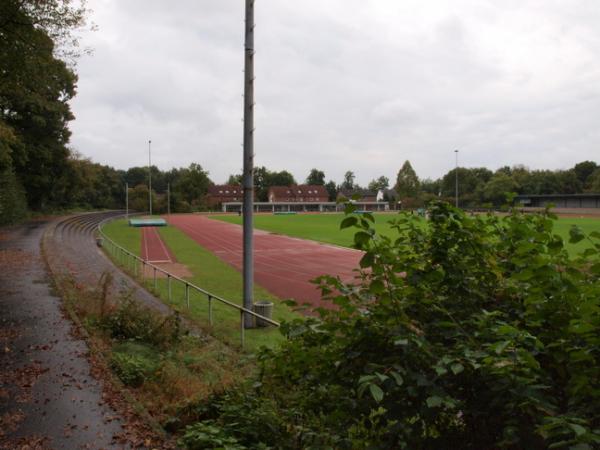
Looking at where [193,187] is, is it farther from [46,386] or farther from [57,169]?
[46,386]

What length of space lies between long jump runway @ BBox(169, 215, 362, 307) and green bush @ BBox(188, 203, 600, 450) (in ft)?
36.2

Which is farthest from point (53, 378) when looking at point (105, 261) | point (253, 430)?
point (105, 261)

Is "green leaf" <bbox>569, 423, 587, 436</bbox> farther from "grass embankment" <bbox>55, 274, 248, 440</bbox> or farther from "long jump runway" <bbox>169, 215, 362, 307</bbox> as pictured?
"long jump runway" <bbox>169, 215, 362, 307</bbox>

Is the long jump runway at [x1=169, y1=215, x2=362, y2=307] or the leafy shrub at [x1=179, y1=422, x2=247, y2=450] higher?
the leafy shrub at [x1=179, y1=422, x2=247, y2=450]

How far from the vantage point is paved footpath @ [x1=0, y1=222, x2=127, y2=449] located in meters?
5.45

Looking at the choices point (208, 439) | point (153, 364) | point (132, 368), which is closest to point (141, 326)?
point (153, 364)

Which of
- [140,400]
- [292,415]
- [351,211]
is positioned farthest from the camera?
[140,400]

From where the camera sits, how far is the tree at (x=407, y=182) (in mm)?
124000

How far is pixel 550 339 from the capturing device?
2.83 m

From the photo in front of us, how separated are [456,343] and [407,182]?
4907 inches

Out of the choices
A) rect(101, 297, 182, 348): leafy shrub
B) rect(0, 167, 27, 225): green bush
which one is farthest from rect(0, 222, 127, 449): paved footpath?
rect(0, 167, 27, 225): green bush

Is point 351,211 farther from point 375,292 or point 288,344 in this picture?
point 288,344

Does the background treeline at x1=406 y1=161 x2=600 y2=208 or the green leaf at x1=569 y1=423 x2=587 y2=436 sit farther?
the background treeline at x1=406 y1=161 x2=600 y2=208

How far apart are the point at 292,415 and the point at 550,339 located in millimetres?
2200
